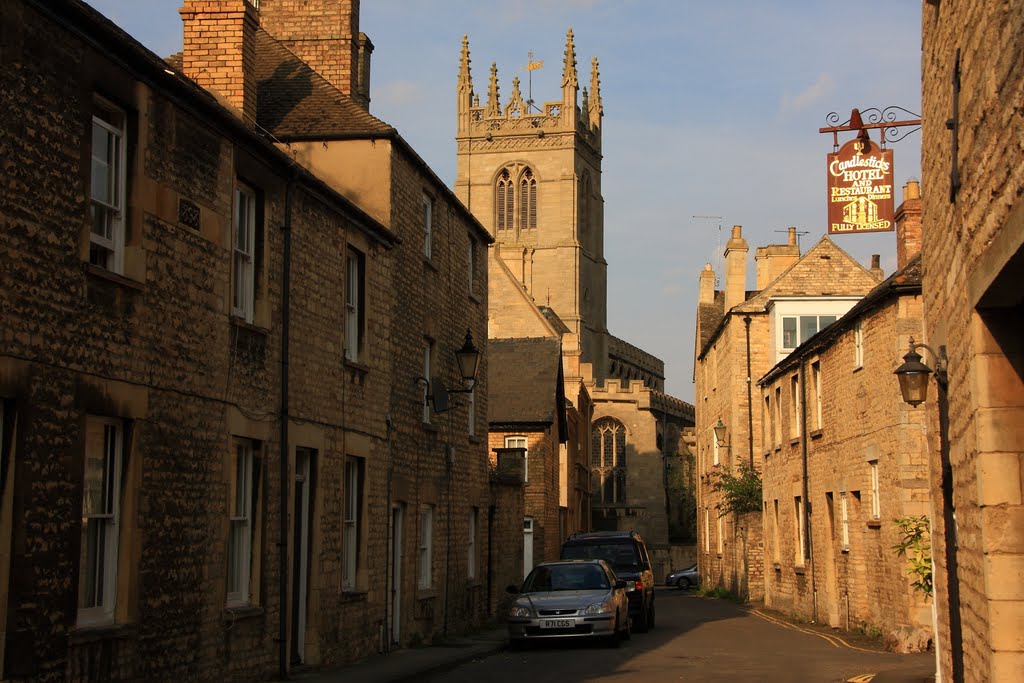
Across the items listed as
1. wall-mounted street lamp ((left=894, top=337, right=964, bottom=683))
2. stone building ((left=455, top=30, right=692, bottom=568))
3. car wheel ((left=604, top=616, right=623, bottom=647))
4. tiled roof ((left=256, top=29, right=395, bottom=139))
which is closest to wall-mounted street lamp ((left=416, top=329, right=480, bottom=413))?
tiled roof ((left=256, top=29, right=395, bottom=139))

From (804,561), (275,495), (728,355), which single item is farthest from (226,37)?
(728,355)

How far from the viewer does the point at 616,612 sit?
21.5 m

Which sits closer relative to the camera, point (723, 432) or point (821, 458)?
point (821, 458)

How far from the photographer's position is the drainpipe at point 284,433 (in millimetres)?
15016

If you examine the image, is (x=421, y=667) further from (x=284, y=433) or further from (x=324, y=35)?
(x=324, y=35)

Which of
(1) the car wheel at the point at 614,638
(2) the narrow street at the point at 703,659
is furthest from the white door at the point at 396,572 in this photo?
(1) the car wheel at the point at 614,638

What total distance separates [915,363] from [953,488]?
2552 mm

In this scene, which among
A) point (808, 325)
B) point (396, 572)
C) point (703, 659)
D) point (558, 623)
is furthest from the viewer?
point (808, 325)

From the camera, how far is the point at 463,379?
70.3ft

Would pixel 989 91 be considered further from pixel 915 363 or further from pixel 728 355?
pixel 728 355

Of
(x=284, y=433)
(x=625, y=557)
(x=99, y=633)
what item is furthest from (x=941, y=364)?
(x=625, y=557)

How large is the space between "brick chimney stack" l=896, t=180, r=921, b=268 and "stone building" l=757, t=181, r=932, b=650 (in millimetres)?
31

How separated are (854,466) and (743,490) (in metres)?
15.3

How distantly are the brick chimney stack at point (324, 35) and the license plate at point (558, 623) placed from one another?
9.28 m
